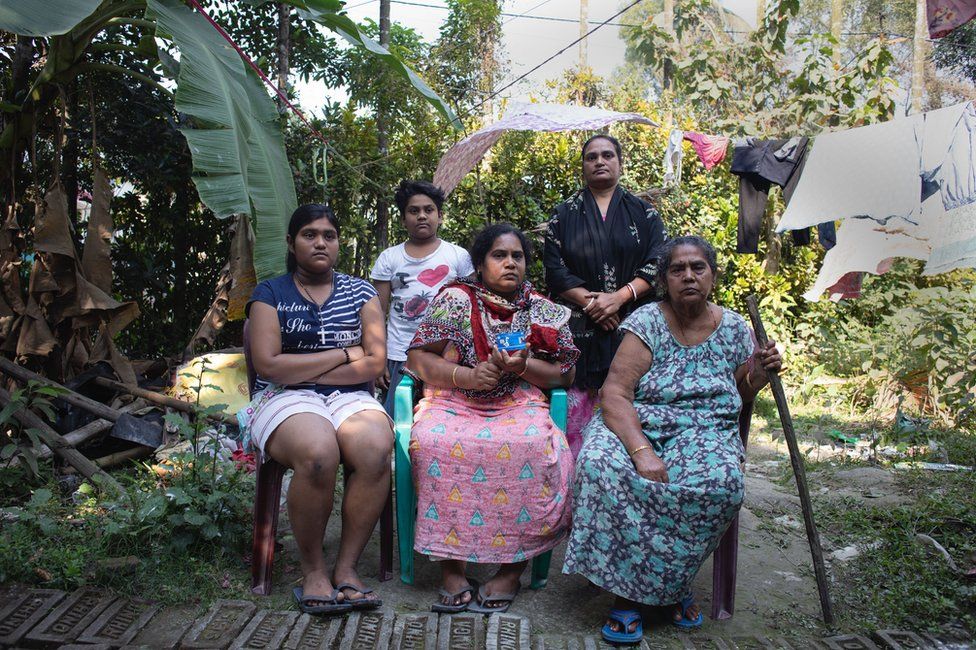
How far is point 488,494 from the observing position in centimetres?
300

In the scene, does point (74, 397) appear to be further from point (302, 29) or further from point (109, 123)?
point (302, 29)

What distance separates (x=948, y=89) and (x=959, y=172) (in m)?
23.0

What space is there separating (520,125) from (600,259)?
89.7 inches

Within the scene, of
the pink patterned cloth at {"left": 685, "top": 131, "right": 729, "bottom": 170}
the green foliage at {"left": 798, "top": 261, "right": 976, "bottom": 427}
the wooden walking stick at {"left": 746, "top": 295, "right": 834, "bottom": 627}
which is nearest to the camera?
the wooden walking stick at {"left": 746, "top": 295, "right": 834, "bottom": 627}

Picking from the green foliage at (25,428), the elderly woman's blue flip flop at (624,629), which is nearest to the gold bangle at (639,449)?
the elderly woman's blue flip flop at (624,629)

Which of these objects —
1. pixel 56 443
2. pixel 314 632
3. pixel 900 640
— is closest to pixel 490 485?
pixel 314 632

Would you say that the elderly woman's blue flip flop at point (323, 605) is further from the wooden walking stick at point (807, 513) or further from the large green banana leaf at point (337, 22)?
the large green banana leaf at point (337, 22)

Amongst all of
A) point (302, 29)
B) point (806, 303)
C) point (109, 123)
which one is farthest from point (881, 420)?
point (109, 123)

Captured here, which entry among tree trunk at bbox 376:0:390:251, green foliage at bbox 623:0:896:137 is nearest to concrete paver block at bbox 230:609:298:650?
tree trunk at bbox 376:0:390:251

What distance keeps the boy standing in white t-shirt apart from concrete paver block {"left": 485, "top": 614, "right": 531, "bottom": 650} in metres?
1.34

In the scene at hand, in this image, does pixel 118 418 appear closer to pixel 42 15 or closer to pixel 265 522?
pixel 265 522

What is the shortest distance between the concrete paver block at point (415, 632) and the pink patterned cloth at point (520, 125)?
12.0 ft

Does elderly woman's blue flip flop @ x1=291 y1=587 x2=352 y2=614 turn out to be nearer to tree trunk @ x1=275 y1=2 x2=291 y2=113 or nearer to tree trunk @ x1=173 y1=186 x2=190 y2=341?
tree trunk @ x1=173 y1=186 x2=190 y2=341

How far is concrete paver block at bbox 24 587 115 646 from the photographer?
255cm
